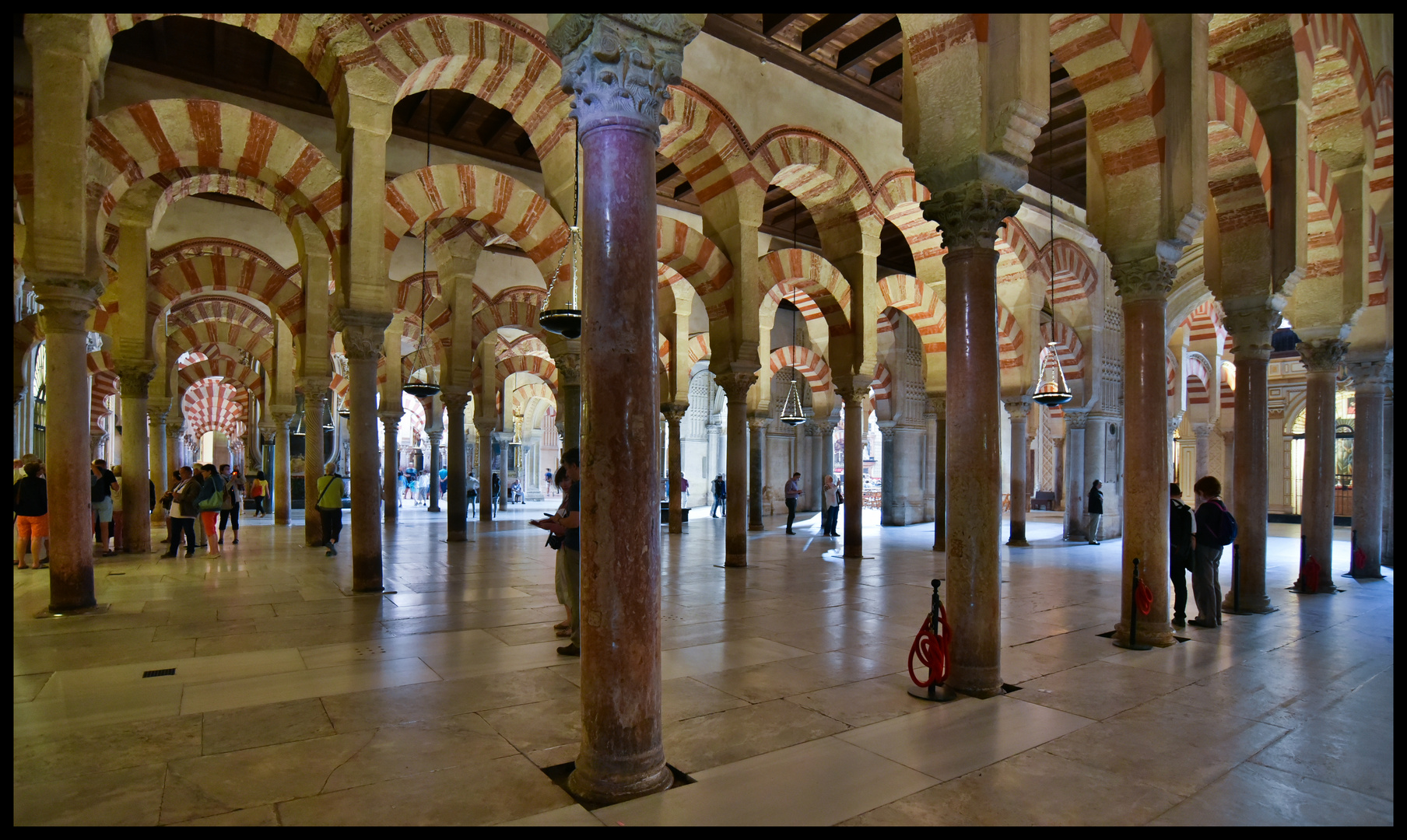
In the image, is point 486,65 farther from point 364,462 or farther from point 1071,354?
point 1071,354

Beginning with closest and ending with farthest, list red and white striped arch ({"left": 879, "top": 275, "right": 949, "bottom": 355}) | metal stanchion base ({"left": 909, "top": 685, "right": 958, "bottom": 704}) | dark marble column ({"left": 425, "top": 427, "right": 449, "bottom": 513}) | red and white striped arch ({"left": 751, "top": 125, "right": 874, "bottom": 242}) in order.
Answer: metal stanchion base ({"left": 909, "top": 685, "right": 958, "bottom": 704})
red and white striped arch ({"left": 751, "top": 125, "right": 874, "bottom": 242})
red and white striped arch ({"left": 879, "top": 275, "right": 949, "bottom": 355})
dark marble column ({"left": 425, "top": 427, "right": 449, "bottom": 513})

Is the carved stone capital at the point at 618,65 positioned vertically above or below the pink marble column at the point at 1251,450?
above

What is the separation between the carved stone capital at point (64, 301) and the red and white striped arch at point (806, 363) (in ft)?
35.9

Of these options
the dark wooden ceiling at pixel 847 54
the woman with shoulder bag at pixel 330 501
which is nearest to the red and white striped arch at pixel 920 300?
the dark wooden ceiling at pixel 847 54

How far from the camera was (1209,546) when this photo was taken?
17.7 feet

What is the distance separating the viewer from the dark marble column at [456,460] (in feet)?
34.8

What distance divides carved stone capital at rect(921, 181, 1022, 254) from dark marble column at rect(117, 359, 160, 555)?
8411 millimetres

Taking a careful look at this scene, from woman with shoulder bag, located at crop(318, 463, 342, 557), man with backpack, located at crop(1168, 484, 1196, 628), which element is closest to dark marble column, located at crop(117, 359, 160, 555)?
woman with shoulder bag, located at crop(318, 463, 342, 557)

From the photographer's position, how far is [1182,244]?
5082mm

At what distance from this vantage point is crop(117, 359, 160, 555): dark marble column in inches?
328

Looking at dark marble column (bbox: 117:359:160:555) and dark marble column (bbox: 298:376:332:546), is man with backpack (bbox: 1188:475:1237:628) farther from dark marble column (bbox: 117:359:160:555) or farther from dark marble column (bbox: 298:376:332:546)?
dark marble column (bbox: 117:359:160:555)

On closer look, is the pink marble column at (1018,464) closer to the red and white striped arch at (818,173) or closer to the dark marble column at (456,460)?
the red and white striped arch at (818,173)

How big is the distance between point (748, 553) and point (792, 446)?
329 inches
